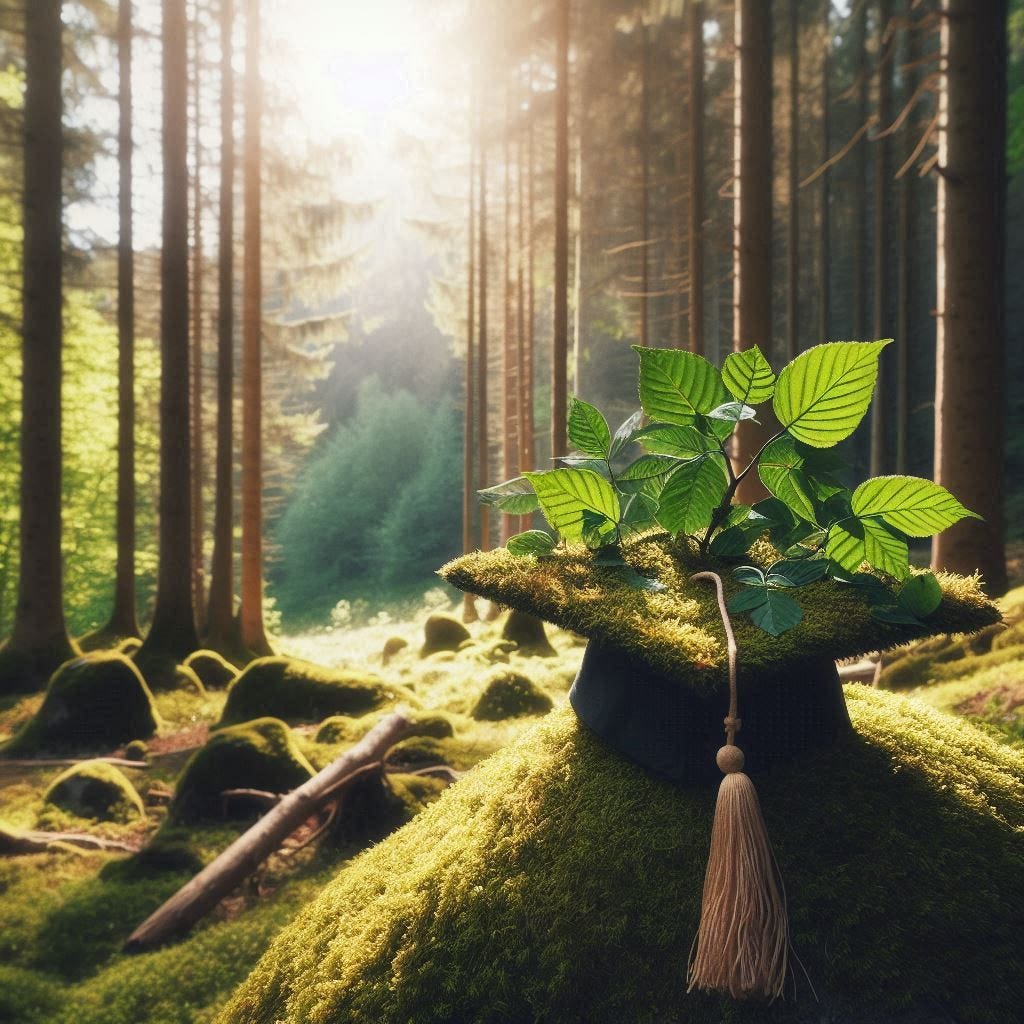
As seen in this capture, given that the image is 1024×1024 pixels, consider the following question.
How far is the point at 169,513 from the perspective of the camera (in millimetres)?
10750

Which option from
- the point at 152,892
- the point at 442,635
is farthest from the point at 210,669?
the point at 152,892

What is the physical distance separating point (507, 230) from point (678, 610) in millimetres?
19042

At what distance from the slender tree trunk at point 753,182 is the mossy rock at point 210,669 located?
7.58m

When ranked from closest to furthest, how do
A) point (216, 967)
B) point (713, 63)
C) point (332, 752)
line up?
point (216, 967) < point (332, 752) < point (713, 63)

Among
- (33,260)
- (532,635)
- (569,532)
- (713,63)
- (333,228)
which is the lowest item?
(532,635)

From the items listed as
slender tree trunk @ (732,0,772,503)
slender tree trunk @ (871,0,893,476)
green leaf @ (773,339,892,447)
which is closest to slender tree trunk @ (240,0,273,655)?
slender tree trunk @ (732,0,772,503)

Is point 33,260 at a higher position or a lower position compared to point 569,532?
higher

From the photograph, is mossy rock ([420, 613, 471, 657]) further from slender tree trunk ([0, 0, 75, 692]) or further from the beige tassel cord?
the beige tassel cord

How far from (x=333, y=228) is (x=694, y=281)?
8.60 meters

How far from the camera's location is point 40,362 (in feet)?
31.5

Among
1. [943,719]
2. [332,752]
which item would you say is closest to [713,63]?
[332,752]

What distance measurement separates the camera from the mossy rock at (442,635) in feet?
47.8

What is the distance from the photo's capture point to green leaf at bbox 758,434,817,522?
118 centimetres

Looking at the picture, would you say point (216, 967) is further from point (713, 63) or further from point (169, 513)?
point (713, 63)
